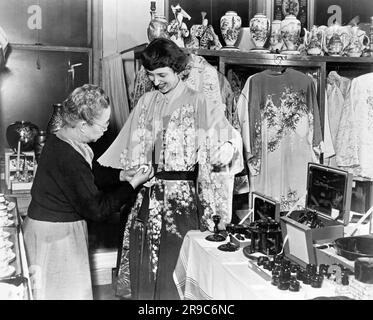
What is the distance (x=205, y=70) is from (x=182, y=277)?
125 cm

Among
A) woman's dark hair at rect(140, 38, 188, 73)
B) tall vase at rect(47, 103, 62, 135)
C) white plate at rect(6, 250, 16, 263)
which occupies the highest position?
woman's dark hair at rect(140, 38, 188, 73)

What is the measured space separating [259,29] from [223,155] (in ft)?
3.48

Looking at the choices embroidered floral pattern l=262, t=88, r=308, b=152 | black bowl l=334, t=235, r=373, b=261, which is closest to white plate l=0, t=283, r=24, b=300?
black bowl l=334, t=235, r=373, b=261

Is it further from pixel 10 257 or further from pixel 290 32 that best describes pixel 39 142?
pixel 290 32

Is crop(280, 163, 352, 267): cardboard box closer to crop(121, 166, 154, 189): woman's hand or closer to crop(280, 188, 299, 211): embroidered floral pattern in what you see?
crop(121, 166, 154, 189): woman's hand

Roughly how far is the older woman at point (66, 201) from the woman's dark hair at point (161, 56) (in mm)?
460

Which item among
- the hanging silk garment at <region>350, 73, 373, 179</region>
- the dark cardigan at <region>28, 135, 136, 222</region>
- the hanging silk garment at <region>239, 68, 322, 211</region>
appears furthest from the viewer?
the hanging silk garment at <region>350, 73, 373, 179</region>

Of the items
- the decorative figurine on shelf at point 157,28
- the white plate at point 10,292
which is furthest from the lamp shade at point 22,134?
the white plate at point 10,292

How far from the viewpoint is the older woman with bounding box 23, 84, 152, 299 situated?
5.91ft

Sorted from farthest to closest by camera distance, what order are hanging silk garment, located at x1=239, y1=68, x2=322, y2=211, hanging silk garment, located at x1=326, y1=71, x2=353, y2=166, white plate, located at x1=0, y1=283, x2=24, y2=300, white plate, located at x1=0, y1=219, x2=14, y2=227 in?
hanging silk garment, located at x1=326, y1=71, x2=353, y2=166 < hanging silk garment, located at x1=239, y1=68, x2=322, y2=211 < white plate, located at x1=0, y1=219, x2=14, y2=227 < white plate, located at x1=0, y1=283, x2=24, y2=300

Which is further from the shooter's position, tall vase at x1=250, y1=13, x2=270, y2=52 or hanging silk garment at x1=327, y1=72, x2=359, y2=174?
hanging silk garment at x1=327, y1=72, x2=359, y2=174

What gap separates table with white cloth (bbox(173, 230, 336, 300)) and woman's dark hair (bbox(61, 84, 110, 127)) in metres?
0.66

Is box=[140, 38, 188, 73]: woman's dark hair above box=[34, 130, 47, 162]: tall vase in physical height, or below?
above
